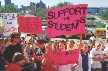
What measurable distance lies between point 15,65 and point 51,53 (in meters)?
1.14

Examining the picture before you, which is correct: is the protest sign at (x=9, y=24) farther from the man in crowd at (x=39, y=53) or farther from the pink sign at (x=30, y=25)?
the man in crowd at (x=39, y=53)

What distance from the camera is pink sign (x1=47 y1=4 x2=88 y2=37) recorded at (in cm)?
663

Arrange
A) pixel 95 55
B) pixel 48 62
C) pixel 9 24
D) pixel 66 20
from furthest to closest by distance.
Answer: pixel 9 24 → pixel 95 55 → pixel 66 20 → pixel 48 62

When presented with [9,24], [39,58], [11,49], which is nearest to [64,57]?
[39,58]

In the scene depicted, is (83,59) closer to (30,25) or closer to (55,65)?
(55,65)

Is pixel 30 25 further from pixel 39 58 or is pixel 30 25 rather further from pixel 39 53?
pixel 39 58

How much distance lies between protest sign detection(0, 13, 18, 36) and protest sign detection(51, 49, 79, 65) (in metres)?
4.32

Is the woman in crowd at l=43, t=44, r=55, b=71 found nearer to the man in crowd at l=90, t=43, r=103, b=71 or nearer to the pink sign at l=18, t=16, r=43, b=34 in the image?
the man in crowd at l=90, t=43, r=103, b=71

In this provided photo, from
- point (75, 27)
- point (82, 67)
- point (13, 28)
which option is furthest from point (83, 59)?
point (13, 28)

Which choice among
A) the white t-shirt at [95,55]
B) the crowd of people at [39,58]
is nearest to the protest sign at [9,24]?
the crowd of people at [39,58]

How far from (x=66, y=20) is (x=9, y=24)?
4.36m

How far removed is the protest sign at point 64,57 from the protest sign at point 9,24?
170 inches

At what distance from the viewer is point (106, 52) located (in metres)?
8.55

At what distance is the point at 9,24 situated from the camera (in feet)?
34.8
